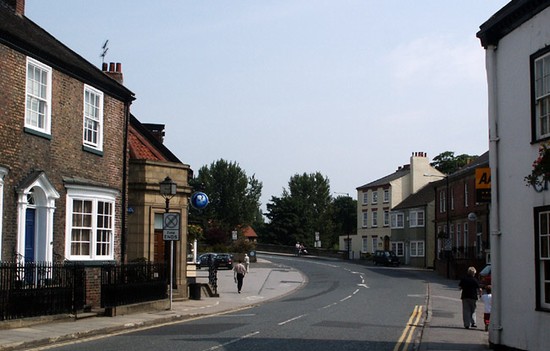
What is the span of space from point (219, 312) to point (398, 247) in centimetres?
5649

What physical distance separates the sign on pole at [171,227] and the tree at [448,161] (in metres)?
82.4

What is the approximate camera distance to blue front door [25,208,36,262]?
69.4 ft

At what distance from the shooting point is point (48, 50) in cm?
2158

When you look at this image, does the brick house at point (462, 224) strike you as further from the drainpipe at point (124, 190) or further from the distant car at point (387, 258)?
the drainpipe at point (124, 190)

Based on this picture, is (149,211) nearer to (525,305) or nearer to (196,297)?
(196,297)

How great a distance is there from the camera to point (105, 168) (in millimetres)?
25141

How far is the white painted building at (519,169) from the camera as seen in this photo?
13898 mm

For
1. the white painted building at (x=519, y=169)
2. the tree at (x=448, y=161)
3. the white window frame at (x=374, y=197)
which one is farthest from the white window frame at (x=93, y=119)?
the tree at (x=448, y=161)

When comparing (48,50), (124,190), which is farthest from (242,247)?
(48,50)

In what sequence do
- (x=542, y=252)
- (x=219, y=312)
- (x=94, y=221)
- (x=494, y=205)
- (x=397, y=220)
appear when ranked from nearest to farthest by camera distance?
(x=542, y=252) → (x=494, y=205) → (x=94, y=221) → (x=219, y=312) → (x=397, y=220)

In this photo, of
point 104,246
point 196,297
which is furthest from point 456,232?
point 104,246

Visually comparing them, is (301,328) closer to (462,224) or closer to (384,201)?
(462,224)

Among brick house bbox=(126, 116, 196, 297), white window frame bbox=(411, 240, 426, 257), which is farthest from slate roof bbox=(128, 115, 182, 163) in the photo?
white window frame bbox=(411, 240, 426, 257)

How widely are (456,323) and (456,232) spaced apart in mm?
38274
